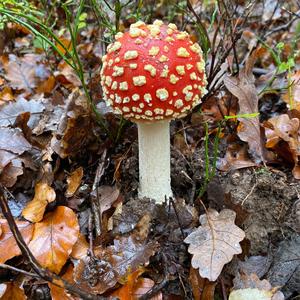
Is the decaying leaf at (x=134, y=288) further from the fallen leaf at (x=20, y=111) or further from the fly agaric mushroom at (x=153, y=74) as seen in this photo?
the fallen leaf at (x=20, y=111)

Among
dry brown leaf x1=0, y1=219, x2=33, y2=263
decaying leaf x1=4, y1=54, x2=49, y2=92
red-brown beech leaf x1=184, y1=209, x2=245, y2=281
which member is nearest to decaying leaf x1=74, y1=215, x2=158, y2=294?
red-brown beech leaf x1=184, y1=209, x2=245, y2=281

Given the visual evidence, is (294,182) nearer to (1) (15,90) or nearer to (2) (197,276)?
(2) (197,276)

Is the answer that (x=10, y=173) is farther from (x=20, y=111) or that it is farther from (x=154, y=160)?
(x=154, y=160)

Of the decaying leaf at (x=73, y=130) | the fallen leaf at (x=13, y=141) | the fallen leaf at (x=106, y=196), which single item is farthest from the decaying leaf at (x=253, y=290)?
the fallen leaf at (x=13, y=141)

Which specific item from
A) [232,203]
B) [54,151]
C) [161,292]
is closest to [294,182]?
[232,203]

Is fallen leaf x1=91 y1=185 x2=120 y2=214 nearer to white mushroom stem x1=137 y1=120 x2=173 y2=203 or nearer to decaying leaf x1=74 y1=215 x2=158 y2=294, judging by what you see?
white mushroom stem x1=137 y1=120 x2=173 y2=203
